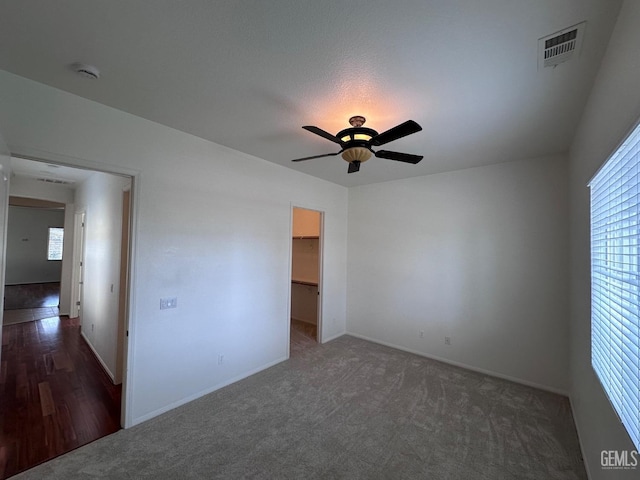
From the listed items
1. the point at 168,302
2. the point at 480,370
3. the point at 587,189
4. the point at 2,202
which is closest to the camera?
the point at 2,202

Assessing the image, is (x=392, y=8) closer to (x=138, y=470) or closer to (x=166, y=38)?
(x=166, y=38)

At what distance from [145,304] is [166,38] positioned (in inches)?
86.2

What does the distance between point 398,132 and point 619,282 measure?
1505 mm

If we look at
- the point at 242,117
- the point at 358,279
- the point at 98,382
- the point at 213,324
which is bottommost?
the point at 98,382

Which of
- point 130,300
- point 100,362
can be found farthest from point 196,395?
point 100,362

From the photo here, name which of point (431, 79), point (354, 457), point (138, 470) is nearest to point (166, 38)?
point (431, 79)

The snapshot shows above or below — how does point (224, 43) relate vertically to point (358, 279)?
above

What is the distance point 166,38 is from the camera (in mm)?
1540

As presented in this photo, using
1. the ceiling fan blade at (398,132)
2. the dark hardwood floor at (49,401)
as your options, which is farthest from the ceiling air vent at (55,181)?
the ceiling fan blade at (398,132)

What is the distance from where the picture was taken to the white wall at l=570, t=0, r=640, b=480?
1.23m

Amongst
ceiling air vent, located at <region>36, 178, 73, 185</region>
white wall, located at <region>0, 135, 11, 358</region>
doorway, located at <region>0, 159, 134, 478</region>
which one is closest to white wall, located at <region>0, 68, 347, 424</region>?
doorway, located at <region>0, 159, 134, 478</region>

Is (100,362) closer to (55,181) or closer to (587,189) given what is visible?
(55,181)

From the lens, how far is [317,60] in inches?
66.4

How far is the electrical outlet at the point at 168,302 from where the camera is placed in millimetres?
2639
